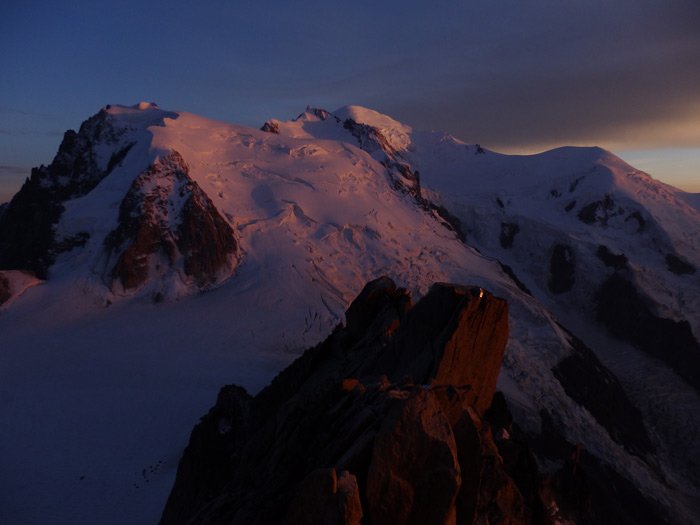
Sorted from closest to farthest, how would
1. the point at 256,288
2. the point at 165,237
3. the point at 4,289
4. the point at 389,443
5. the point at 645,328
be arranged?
the point at 389,443 → the point at 4,289 → the point at 256,288 → the point at 165,237 → the point at 645,328

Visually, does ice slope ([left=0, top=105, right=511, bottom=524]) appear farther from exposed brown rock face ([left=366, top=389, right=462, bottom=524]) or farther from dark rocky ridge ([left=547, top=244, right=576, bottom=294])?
exposed brown rock face ([left=366, top=389, right=462, bottom=524])

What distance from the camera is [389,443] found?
680 cm

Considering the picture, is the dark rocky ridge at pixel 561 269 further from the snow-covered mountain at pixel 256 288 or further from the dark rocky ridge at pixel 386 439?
the dark rocky ridge at pixel 386 439

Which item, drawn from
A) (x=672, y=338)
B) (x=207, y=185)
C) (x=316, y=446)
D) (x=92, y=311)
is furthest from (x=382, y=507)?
(x=672, y=338)

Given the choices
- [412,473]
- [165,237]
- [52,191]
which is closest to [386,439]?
[412,473]

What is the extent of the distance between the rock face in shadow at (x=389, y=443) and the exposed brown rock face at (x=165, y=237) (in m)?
25.9

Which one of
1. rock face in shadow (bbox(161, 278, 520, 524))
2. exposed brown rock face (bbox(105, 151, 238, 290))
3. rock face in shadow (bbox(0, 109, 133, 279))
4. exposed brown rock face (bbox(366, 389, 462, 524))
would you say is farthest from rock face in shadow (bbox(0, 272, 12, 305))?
exposed brown rock face (bbox(366, 389, 462, 524))

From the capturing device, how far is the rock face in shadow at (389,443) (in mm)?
6758

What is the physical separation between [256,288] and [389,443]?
110 ft

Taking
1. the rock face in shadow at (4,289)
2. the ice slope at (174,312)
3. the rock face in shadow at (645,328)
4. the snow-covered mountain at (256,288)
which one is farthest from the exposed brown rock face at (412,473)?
the rock face in shadow at (645,328)

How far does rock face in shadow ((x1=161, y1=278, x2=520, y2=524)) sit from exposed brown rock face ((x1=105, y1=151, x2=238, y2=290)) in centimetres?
2592

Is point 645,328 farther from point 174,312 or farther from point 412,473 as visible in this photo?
point 412,473

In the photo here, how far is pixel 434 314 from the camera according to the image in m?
12.2

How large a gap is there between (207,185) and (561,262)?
39.2 metres
